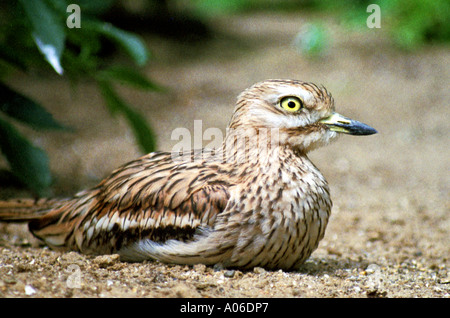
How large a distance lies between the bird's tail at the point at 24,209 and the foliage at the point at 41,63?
18 centimetres

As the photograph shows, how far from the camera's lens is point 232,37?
1098cm

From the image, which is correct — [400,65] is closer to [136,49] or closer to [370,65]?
[370,65]

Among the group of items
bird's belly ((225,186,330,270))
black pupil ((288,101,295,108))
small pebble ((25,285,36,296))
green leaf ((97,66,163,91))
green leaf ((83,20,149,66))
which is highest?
green leaf ((83,20,149,66))

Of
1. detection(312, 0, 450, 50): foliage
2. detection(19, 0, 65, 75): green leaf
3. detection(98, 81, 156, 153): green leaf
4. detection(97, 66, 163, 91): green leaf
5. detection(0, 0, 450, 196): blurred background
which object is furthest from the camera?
detection(312, 0, 450, 50): foliage

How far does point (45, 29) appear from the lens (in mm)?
3760

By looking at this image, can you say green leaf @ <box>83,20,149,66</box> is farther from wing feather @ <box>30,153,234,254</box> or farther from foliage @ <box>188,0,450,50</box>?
foliage @ <box>188,0,450,50</box>

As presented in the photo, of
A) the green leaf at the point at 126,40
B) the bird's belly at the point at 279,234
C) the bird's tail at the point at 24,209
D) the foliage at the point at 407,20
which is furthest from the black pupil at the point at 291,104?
the foliage at the point at 407,20

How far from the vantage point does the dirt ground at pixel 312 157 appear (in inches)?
114

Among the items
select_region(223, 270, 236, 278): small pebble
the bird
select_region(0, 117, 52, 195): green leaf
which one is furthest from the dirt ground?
select_region(0, 117, 52, 195): green leaf

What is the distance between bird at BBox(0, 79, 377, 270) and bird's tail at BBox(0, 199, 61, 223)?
0.36m

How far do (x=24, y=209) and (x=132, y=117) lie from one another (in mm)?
1305

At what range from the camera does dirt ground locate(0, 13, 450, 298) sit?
290 centimetres
